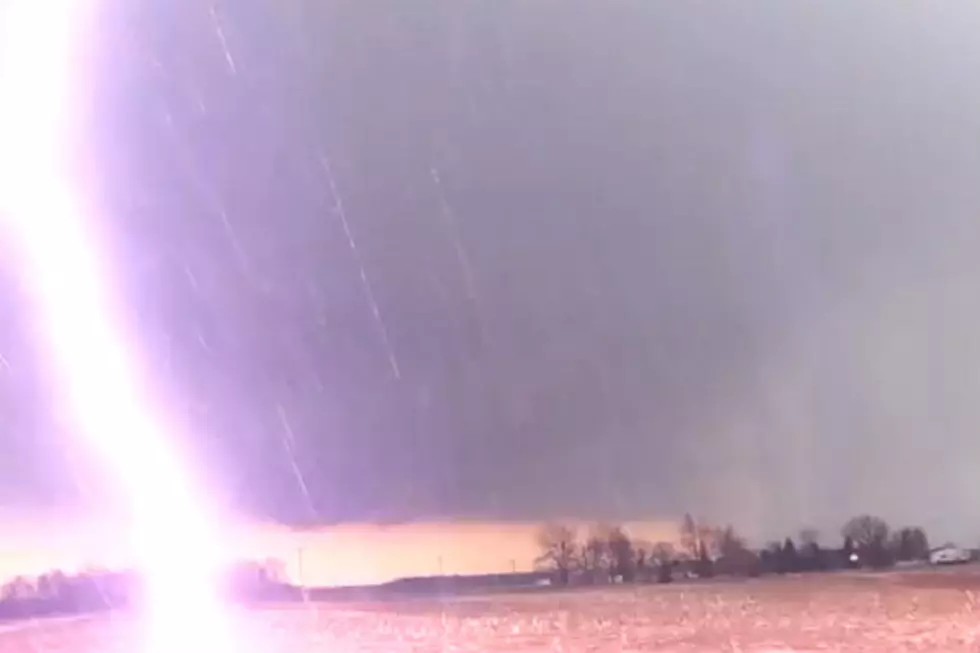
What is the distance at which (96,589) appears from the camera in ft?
6.78

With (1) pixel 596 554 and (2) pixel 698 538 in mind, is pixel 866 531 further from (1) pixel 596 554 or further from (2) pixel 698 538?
(1) pixel 596 554

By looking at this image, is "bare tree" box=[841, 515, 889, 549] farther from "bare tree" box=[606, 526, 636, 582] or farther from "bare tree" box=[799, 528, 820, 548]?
"bare tree" box=[606, 526, 636, 582]

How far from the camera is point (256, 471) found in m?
2.21

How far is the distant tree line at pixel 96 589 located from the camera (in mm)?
2035

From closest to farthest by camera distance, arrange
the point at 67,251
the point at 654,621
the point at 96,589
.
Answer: the point at 654,621
the point at 96,589
the point at 67,251

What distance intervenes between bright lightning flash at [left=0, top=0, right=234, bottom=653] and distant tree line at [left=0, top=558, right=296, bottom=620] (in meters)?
0.21

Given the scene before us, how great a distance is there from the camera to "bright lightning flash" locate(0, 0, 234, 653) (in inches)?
89.6

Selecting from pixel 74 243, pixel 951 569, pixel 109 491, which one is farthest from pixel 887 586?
pixel 74 243

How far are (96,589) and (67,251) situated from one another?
79 cm

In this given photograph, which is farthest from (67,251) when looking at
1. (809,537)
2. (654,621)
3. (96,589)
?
(809,537)

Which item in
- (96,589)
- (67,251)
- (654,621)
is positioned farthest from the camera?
(67,251)

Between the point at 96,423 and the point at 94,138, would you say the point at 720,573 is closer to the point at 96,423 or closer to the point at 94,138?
the point at 96,423

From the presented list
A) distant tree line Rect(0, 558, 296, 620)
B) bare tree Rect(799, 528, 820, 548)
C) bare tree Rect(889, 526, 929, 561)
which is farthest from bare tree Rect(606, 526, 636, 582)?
distant tree line Rect(0, 558, 296, 620)

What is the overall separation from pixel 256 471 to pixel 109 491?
321 millimetres
